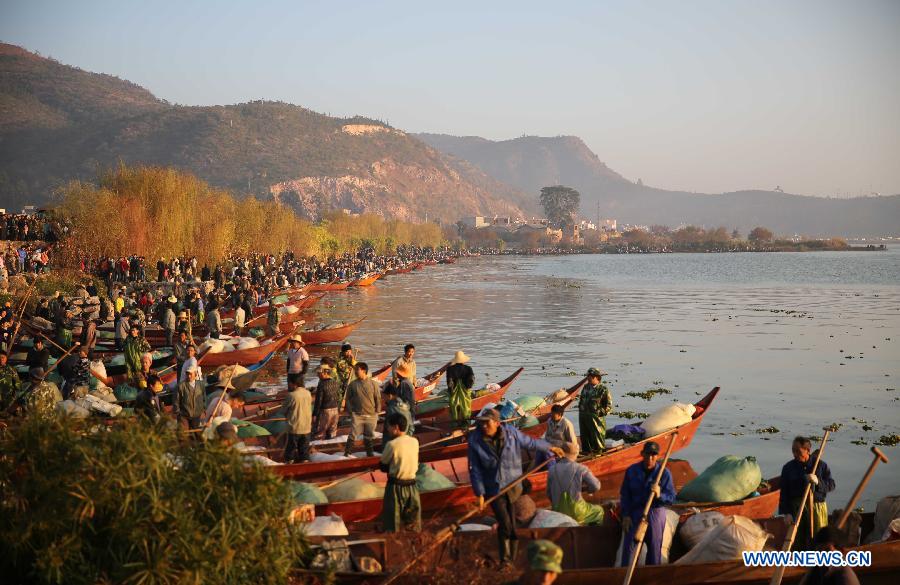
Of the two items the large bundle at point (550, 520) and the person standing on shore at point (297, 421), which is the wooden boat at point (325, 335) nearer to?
the person standing on shore at point (297, 421)

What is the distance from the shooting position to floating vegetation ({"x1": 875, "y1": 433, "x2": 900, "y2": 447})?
19625mm

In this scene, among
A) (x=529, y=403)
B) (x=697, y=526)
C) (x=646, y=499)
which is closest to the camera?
(x=646, y=499)

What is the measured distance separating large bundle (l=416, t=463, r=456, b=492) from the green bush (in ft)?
14.9

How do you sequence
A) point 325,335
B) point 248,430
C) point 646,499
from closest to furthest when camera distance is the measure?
1. point 646,499
2. point 248,430
3. point 325,335

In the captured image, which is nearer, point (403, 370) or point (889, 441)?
point (403, 370)

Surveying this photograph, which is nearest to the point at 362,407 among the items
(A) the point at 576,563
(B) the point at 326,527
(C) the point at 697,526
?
(B) the point at 326,527

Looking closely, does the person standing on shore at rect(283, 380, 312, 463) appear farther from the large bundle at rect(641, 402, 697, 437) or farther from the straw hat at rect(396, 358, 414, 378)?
the large bundle at rect(641, 402, 697, 437)

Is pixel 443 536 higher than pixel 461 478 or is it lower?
higher

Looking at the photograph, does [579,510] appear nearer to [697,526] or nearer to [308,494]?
[697,526]

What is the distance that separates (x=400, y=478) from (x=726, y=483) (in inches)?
187

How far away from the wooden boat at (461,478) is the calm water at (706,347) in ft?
7.00

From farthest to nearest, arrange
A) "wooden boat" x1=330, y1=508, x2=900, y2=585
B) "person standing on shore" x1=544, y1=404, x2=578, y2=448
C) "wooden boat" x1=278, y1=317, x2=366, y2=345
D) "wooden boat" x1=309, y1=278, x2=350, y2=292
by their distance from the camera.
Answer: "wooden boat" x1=309, y1=278, x2=350, y2=292 → "wooden boat" x1=278, y1=317, x2=366, y2=345 → "person standing on shore" x1=544, y1=404, x2=578, y2=448 → "wooden boat" x1=330, y1=508, x2=900, y2=585

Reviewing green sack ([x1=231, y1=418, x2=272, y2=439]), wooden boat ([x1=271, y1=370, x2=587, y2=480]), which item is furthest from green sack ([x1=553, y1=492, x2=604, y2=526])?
green sack ([x1=231, y1=418, x2=272, y2=439])

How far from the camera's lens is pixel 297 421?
1365 centimetres
